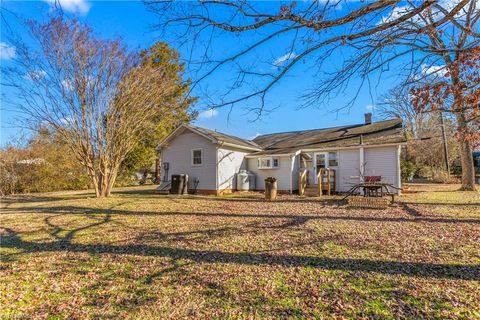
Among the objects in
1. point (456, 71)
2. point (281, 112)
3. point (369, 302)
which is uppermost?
point (456, 71)

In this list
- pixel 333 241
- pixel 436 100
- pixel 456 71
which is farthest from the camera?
pixel 436 100

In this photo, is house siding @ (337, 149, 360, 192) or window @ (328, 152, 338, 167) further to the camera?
window @ (328, 152, 338, 167)

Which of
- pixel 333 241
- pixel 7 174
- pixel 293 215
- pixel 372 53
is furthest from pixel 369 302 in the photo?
pixel 7 174

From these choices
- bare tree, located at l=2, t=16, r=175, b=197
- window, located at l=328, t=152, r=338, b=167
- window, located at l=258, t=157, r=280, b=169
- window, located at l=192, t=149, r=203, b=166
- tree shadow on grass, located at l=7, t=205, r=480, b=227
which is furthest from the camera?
window, located at l=192, t=149, r=203, b=166

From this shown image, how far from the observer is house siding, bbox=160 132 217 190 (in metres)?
14.5

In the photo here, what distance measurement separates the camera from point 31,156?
15.8 meters

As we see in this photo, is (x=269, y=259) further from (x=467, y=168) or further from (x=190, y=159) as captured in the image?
(x=467, y=168)

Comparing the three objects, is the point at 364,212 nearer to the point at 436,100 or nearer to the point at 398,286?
the point at 436,100

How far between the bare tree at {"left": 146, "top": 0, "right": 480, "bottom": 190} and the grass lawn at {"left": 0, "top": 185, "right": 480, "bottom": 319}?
2.47 m

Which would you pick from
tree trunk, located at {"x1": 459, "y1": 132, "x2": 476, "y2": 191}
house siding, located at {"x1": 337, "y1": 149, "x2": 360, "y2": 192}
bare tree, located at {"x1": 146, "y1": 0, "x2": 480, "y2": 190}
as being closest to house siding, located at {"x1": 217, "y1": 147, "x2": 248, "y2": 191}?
house siding, located at {"x1": 337, "y1": 149, "x2": 360, "y2": 192}

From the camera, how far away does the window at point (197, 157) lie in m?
15.2

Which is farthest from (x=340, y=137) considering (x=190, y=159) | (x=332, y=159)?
(x=190, y=159)

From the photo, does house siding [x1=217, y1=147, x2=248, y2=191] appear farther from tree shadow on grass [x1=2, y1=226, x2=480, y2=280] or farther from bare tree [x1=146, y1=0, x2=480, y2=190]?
bare tree [x1=146, y1=0, x2=480, y2=190]

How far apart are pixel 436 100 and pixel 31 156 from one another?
20133mm
